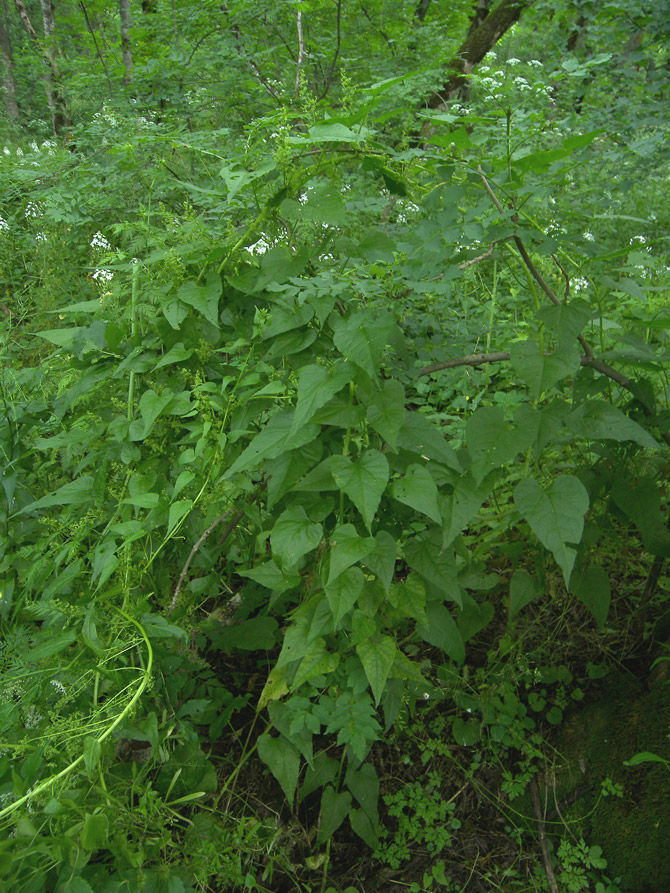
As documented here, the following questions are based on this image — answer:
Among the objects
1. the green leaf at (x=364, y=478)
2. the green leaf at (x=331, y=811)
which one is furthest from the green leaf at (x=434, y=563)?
the green leaf at (x=331, y=811)

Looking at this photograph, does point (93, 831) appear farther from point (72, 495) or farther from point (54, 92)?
point (54, 92)

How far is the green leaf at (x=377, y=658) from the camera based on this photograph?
1.40 m

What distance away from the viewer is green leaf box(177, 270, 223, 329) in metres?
1.47

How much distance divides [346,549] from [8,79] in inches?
483

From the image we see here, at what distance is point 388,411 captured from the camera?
4.25 feet

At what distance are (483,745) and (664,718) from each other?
1.71 ft

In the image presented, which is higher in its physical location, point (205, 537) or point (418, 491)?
point (418, 491)

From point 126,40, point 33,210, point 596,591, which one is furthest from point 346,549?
point 126,40

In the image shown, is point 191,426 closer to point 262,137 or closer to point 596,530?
point 262,137

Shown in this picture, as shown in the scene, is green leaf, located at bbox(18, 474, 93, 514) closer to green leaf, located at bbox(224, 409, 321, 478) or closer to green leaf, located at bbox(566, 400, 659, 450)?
green leaf, located at bbox(224, 409, 321, 478)

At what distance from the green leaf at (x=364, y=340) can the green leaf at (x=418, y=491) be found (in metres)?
0.22

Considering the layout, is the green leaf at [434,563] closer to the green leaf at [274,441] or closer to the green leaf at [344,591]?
the green leaf at [344,591]

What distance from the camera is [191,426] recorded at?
4.99 ft

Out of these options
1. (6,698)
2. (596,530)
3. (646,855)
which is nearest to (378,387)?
(596,530)
